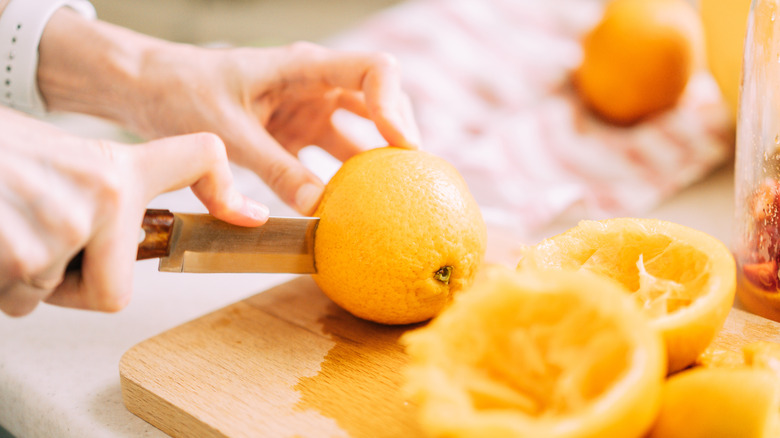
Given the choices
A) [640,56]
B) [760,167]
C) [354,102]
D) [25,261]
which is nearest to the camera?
[25,261]

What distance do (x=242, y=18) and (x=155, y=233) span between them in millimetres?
2370

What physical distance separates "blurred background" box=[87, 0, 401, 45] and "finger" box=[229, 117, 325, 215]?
5.25 feet

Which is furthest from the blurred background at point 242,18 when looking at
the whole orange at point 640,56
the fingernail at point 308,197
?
the fingernail at point 308,197

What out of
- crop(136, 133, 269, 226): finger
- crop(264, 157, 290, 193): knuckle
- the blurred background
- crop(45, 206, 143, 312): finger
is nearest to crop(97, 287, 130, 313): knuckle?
crop(45, 206, 143, 312): finger

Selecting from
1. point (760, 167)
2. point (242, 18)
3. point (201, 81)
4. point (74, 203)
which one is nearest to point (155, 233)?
point (74, 203)

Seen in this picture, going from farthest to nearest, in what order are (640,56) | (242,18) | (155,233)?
(242,18) → (640,56) → (155,233)

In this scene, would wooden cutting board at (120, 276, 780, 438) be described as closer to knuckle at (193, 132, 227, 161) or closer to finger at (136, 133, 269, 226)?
finger at (136, 133, 269, 226)

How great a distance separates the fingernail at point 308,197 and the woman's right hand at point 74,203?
0.24m

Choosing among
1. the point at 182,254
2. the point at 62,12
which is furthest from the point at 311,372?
the point at 62,12

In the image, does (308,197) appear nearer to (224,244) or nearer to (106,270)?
(224,244)

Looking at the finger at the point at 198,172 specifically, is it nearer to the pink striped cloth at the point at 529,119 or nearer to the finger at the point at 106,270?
the finger at the point at 106,270

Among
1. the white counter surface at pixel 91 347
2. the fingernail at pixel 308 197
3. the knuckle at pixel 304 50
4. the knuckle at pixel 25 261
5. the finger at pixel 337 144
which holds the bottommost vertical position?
the white counter surface at pixel 91 347

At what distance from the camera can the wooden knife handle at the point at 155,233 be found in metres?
0.79

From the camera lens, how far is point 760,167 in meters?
0.90
